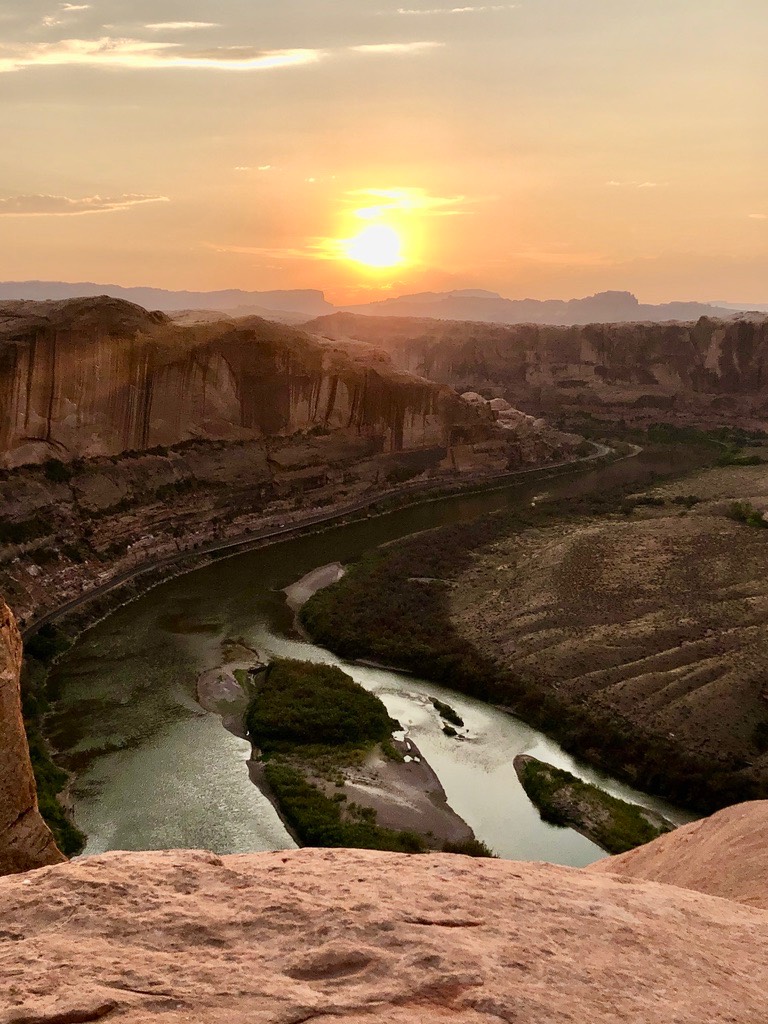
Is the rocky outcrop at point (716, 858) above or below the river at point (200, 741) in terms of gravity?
above

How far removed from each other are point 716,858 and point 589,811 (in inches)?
407

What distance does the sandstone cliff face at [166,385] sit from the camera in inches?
1476

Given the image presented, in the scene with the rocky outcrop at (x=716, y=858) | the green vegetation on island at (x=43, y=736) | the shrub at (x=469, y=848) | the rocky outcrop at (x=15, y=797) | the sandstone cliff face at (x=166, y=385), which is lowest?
the green vegetation on island at (x=43, y=736)

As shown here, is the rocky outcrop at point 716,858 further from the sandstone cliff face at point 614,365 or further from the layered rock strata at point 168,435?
the sandstone cliff face at point 614,365

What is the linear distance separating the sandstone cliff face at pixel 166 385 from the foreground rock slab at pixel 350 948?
34.1m

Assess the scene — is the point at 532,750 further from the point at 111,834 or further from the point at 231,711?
the point at 111,834

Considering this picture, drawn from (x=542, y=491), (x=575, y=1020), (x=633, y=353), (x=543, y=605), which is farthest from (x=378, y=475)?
(x=575, y=1020)

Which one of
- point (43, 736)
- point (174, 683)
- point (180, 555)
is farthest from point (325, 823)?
point (180, 555)

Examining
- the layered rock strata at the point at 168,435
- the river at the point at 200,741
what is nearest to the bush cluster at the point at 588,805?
the river at the point at 200,741

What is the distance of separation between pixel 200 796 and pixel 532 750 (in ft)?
31.5

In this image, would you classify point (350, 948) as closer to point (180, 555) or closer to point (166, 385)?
point (180, 555)

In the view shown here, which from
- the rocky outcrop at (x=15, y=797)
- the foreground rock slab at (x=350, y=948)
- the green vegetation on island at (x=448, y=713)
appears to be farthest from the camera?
the green vegetation on island at (x=448, y=713)

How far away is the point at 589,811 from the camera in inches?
828

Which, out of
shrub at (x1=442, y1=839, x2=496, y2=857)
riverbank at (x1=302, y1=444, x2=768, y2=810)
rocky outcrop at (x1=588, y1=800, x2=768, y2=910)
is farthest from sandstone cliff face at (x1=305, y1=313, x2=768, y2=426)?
rocky outcrop at (x1=588, y1=800, x2=768, y2=910)
